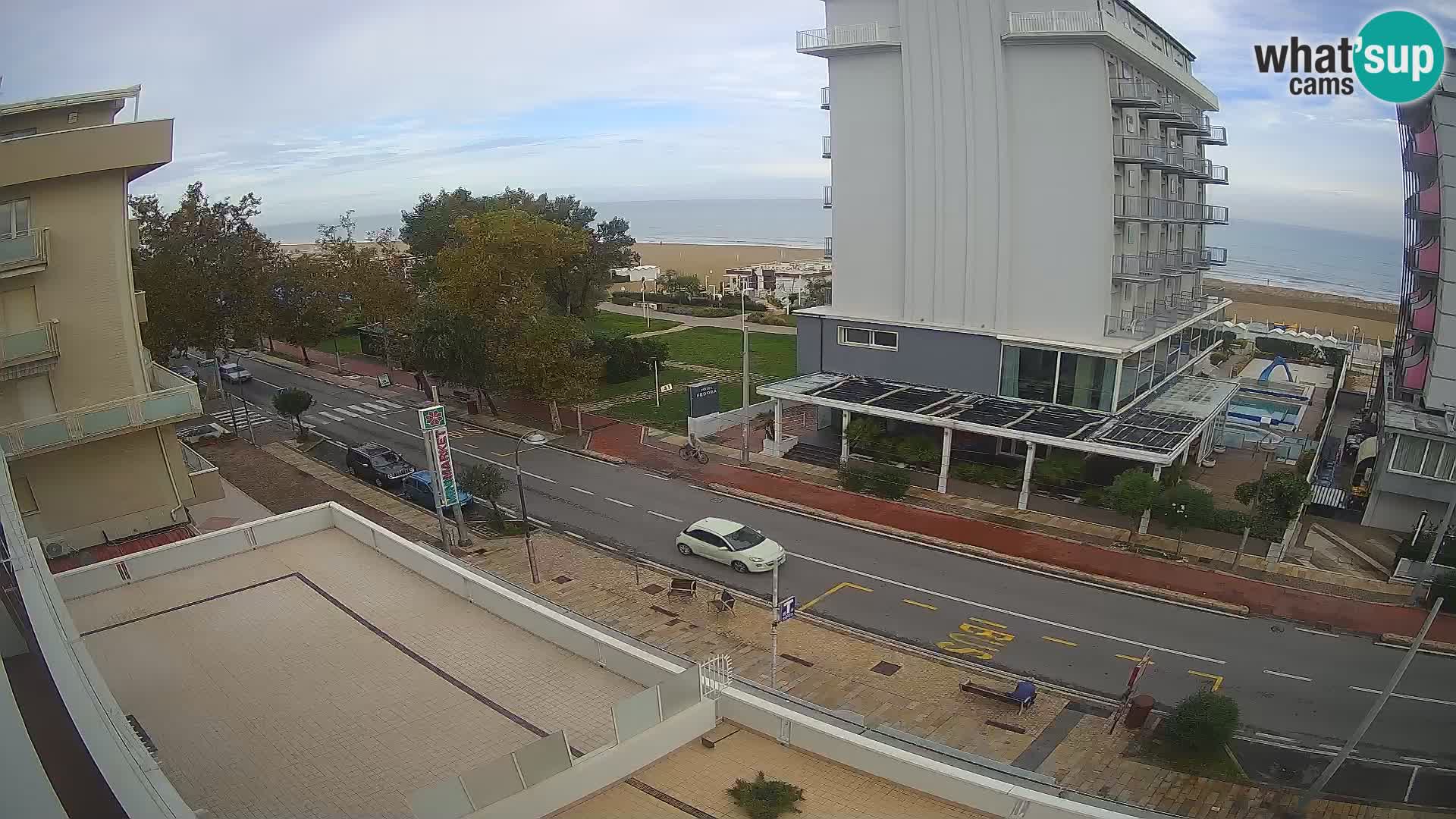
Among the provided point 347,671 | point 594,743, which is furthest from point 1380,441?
point 347,671

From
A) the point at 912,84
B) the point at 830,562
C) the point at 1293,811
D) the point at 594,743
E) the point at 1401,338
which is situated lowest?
the point at 1293,811

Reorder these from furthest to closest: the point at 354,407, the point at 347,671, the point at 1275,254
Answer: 1. the point at 1275,254
2. the point at 354,407
3. the point at 347,671

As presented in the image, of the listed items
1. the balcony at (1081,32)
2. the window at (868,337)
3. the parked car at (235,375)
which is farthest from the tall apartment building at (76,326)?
the parked car at (235,375)

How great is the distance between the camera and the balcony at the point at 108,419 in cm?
1852

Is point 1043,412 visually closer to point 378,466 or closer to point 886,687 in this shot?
point 886,687

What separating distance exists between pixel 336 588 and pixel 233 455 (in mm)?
24700

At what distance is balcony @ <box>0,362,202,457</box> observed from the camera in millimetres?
18516

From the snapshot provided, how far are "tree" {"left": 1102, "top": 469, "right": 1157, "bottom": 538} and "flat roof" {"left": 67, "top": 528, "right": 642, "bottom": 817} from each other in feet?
59.9

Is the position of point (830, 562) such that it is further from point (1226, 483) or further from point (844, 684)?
point (1226, 483)

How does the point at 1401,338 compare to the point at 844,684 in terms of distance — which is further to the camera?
the point at 1401,338

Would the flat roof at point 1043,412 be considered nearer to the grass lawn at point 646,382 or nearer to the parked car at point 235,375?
the grass lawn at point 646,382

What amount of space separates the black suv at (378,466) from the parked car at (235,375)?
19.5m

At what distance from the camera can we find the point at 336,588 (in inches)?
579

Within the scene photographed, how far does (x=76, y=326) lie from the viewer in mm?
19344
